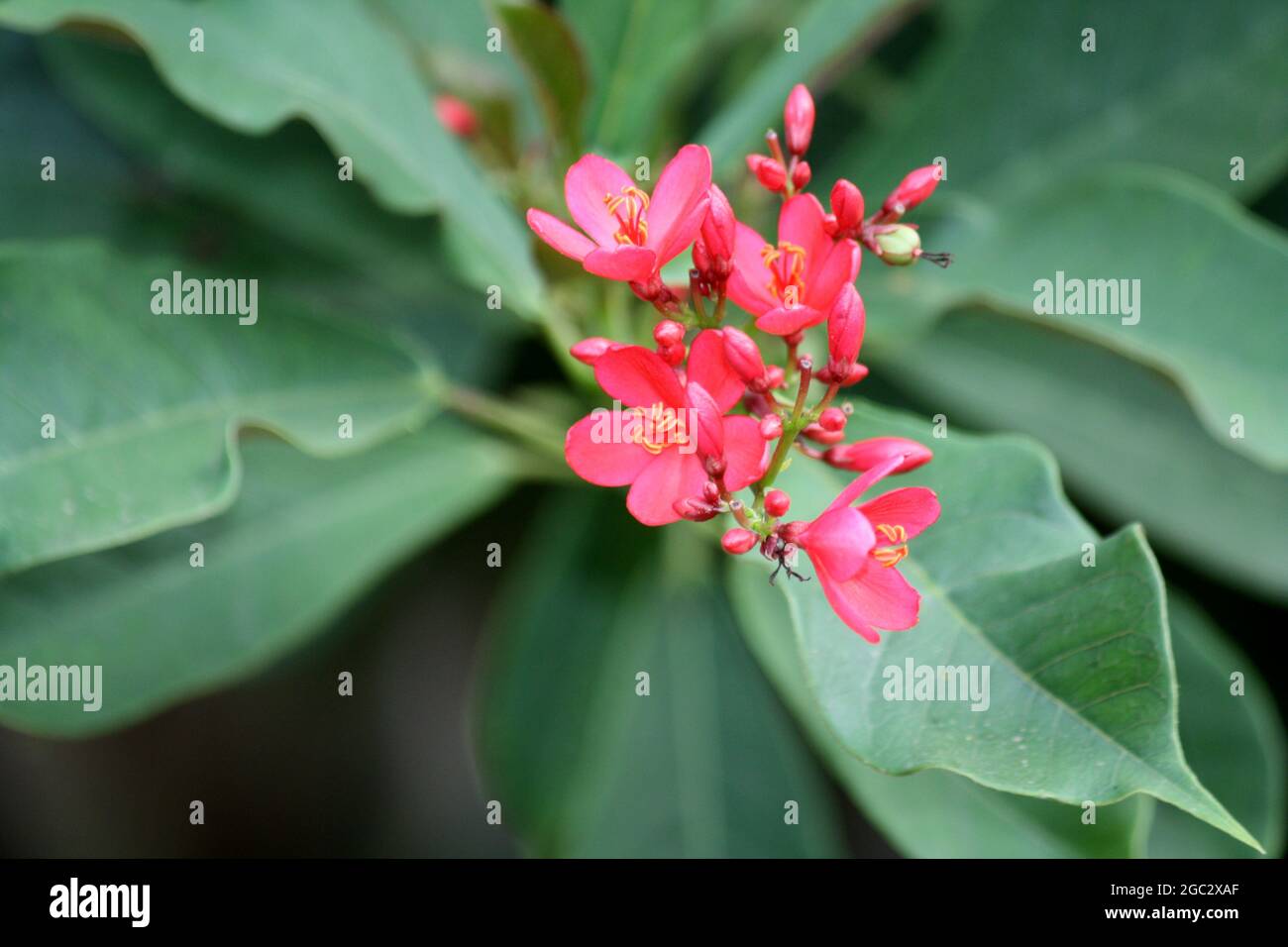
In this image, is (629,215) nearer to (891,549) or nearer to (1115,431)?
(891,549)

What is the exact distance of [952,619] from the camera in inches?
37.7

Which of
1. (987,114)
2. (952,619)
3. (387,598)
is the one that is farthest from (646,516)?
(387,598)

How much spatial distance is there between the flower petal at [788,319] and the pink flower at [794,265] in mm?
31

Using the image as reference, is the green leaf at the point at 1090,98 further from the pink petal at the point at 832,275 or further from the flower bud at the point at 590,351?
the flower bud at the point at 590,351

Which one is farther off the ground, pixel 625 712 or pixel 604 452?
pixel 604 452

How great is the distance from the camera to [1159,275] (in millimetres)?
1343

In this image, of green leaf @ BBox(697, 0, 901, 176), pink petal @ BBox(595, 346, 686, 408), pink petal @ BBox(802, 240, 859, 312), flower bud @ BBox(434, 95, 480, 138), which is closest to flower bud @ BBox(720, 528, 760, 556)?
pink petal @ BBox(595, 346, 686, 408)

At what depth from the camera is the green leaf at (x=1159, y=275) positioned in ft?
3.99

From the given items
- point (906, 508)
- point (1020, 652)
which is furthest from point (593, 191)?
point (1020, 652)

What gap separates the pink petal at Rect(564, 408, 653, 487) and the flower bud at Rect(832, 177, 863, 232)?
0.78 ft

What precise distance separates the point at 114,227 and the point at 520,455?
0.64 meters

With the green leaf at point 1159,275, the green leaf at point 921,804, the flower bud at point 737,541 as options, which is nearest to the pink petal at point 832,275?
the flower bud at point 737,541

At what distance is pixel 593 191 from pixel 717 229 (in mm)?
144
